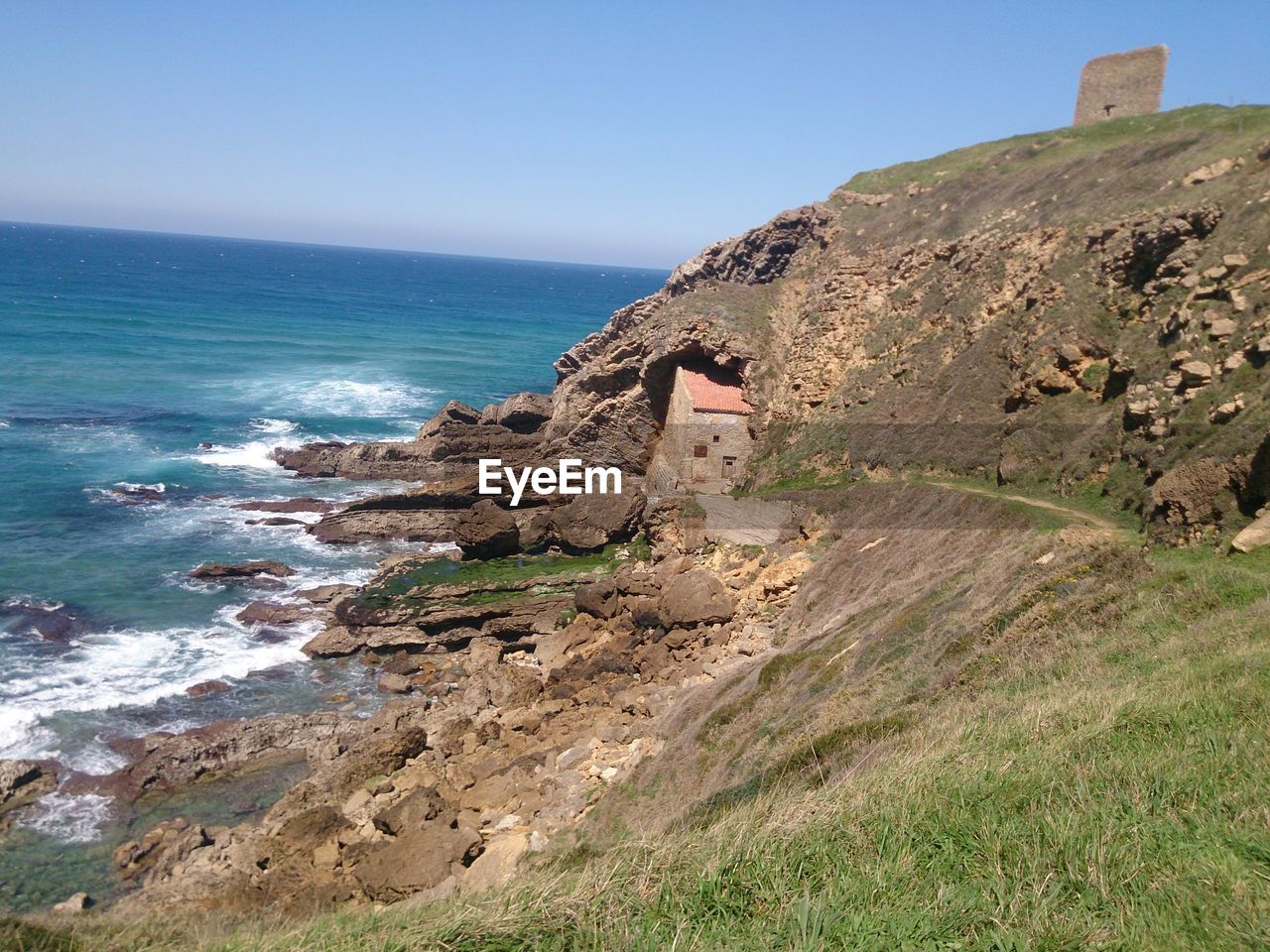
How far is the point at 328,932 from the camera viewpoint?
6.79 metres

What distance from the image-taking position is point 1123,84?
37.1 metres

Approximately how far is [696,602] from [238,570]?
16915mm

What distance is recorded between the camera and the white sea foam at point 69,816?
17.7m

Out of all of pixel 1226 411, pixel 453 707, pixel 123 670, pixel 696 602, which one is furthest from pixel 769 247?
pixel 123 670

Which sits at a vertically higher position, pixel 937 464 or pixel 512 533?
pixel 937 464

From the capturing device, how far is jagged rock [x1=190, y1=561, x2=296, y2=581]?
98.3ft

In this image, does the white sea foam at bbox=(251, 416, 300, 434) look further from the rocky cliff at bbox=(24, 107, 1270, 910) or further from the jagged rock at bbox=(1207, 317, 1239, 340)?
the jagged rock at bbox=(1207, 317, 1239, 340)

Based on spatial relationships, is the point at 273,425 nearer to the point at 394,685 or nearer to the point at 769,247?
the point at 769,247

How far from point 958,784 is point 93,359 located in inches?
2880

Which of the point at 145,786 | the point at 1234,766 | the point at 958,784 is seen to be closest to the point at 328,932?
the point at 958,784

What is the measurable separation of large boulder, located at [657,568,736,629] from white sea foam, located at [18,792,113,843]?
13211 millimetres

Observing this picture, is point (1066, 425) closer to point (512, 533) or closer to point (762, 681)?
point (762, 681)

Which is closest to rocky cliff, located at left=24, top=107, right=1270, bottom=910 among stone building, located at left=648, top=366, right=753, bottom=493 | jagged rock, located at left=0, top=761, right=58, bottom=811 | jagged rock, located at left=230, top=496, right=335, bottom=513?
stone building, located at left=648, top=366, right=753, bottom=493

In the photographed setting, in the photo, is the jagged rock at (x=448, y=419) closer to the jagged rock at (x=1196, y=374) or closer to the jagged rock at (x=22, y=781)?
the jagged rock at (x=22, y=781)
